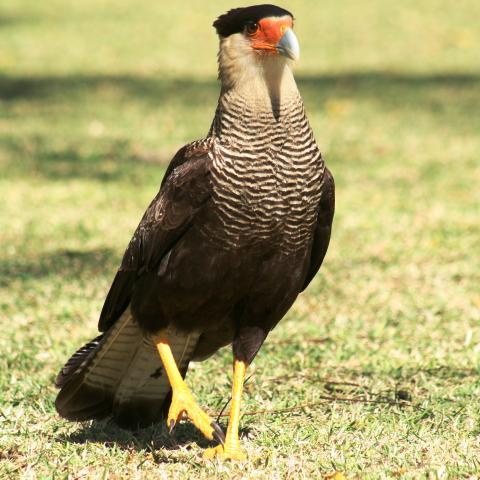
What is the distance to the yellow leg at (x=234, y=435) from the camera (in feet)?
13.5

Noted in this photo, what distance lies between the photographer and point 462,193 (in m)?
9.30

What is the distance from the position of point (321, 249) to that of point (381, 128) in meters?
7.79

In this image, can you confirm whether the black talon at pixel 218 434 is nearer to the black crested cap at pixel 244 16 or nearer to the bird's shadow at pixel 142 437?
the bird's shadow at pixel 142 437

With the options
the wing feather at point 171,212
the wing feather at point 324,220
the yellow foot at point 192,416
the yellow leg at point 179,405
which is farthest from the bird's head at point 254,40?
the yellow foot at point 192,416

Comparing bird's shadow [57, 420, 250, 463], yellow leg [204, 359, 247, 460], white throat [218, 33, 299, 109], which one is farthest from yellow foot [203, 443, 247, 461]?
white throat [218, 33, 299, 109]

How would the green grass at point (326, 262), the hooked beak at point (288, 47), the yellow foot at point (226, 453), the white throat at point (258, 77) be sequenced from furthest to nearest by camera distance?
the green grass at point (326, 262) → the yellow foot at point (226, 453) → the white throat at point (258, 77) → the hooked beak at point (288, 47)

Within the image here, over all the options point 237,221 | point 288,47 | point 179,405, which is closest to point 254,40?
point 288,47

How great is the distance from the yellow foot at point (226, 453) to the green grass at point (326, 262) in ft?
0.23

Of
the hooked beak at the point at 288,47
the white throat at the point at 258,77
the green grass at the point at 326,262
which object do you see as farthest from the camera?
the green grass at the point at 326,262

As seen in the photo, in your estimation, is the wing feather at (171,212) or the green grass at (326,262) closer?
the wing feather at (171,212)

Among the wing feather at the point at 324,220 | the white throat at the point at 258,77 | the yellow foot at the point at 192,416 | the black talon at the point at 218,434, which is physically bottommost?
the black talon at the point at 218,434

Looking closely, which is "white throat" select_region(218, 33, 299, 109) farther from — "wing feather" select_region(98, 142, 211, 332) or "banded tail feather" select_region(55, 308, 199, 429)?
"banded tail feather" select_region(55, 308, 199, 429)

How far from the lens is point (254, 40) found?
403cm

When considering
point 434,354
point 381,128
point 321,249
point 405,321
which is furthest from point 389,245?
point 381,128
